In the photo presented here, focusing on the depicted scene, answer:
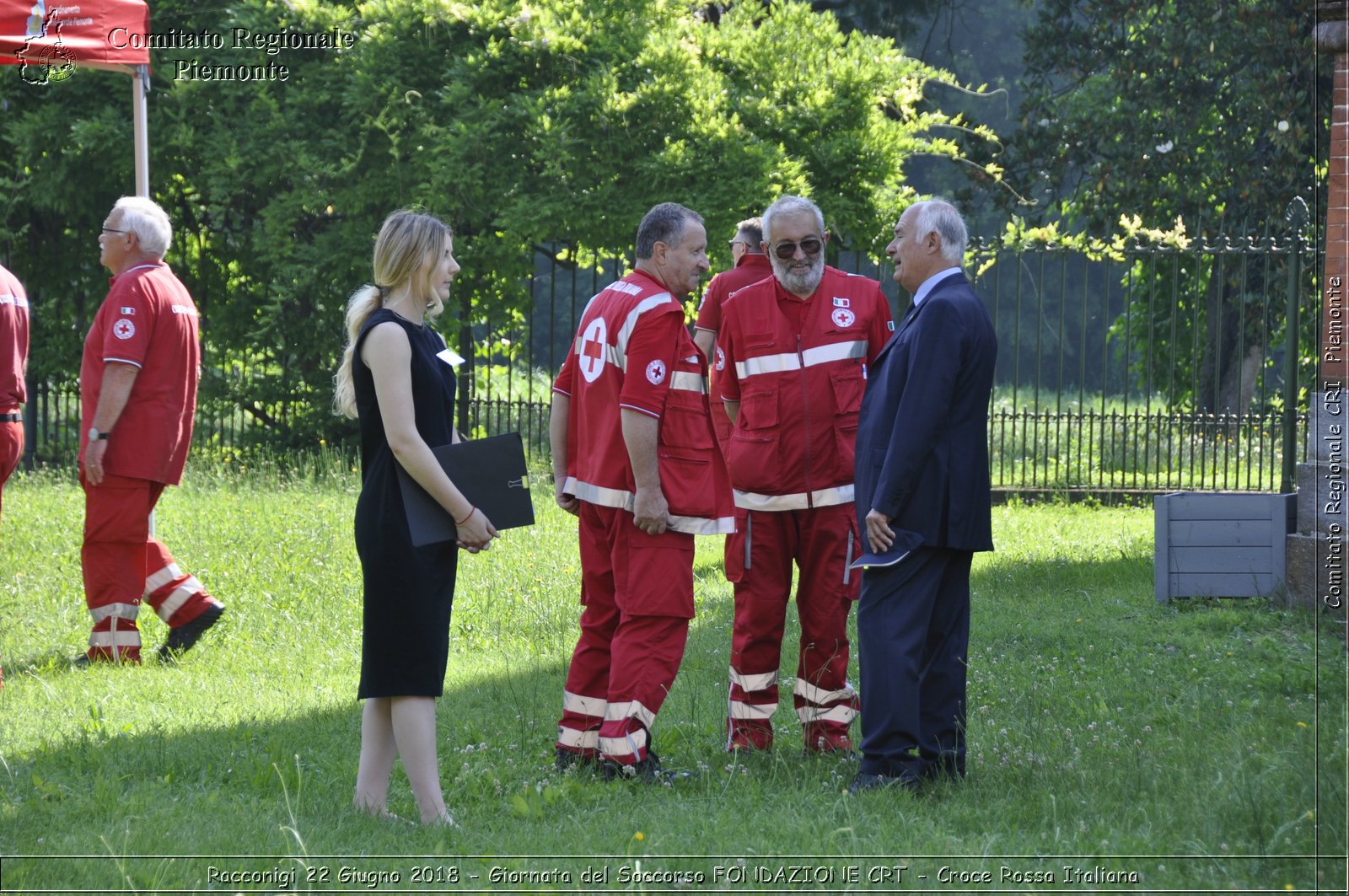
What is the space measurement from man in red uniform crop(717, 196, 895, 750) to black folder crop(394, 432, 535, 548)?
3.95 ft

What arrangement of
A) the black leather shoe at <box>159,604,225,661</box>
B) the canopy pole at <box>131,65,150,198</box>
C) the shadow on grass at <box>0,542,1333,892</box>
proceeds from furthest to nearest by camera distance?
the canopy pole at <box>131,65,150,198</box> → the black leather shoe at <box>159,604,225,661</box> → the shadow on grass at <box>0,542,1333,892</box>

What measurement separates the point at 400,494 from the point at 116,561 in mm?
3156

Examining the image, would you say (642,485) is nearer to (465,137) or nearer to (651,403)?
(651,403)

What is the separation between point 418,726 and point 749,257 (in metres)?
3.13

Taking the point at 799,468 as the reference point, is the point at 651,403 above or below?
above

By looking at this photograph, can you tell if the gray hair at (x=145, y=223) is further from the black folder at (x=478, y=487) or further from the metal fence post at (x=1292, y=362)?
the metal fence post at (x=1292, y=362)

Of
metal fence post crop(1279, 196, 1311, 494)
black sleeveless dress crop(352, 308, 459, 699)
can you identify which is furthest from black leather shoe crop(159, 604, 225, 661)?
metal fence post crop(1279, 196, 1311, 494)

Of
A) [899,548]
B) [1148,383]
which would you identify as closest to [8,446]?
[899,548]

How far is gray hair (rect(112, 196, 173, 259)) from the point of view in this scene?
6.76 metres

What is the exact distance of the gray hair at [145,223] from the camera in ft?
22.2

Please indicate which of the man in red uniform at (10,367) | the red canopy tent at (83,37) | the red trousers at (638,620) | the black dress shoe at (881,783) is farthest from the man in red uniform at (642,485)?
the red canopy tent at (83,37)

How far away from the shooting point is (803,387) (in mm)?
5332

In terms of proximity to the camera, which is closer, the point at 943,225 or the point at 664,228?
the point at 943,225

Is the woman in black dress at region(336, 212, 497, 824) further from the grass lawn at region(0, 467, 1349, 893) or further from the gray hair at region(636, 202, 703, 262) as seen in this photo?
the gray hair at region(636, 202, 703, 262)
